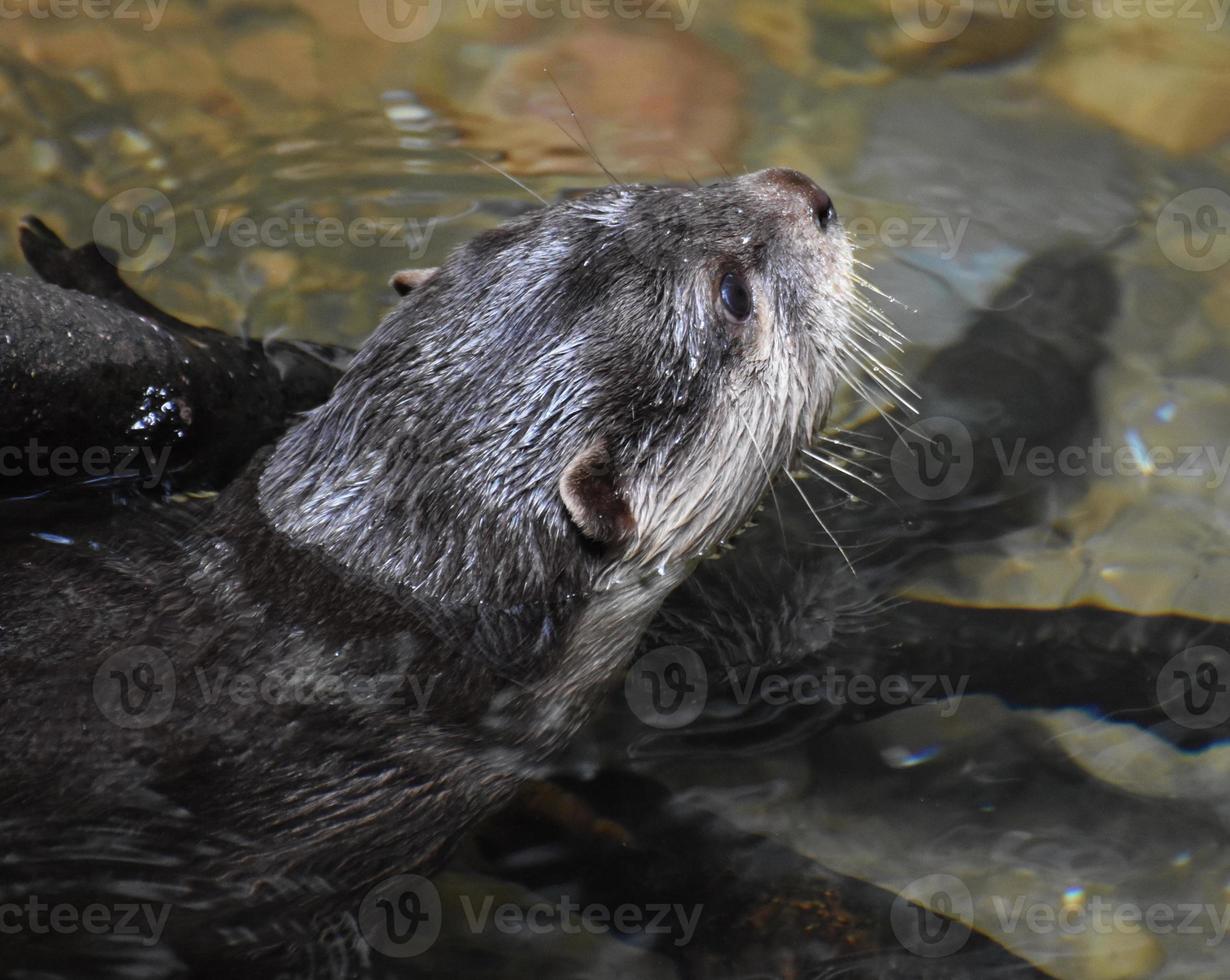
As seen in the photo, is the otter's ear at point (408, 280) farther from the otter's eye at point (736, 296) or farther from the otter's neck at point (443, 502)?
the otter's eye at point (736, 296)

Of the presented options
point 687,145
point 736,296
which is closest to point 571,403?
point 736,296

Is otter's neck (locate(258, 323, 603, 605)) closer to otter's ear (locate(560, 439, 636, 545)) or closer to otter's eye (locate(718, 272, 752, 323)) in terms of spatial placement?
otter's ear (locate(560, 439, 636, 545))

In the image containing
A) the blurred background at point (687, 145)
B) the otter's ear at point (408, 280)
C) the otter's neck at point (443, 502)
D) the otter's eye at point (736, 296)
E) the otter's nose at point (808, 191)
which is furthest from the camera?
the blurred background at point (687, 145)

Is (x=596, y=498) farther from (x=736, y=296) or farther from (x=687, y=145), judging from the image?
(x=687, y=145)

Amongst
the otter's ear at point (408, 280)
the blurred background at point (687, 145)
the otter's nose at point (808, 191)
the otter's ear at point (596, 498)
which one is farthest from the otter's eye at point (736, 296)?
the blurred background at point (687, 145)

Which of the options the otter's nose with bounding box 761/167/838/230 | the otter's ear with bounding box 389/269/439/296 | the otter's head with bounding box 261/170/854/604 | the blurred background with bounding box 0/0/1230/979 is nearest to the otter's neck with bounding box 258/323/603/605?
the otter's head with bounding box 261/170/854/604

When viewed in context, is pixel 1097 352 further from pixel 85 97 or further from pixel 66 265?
pixel 85 97

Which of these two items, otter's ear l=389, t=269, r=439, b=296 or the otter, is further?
otter's ear l=389, t=269, r=439, b=296
